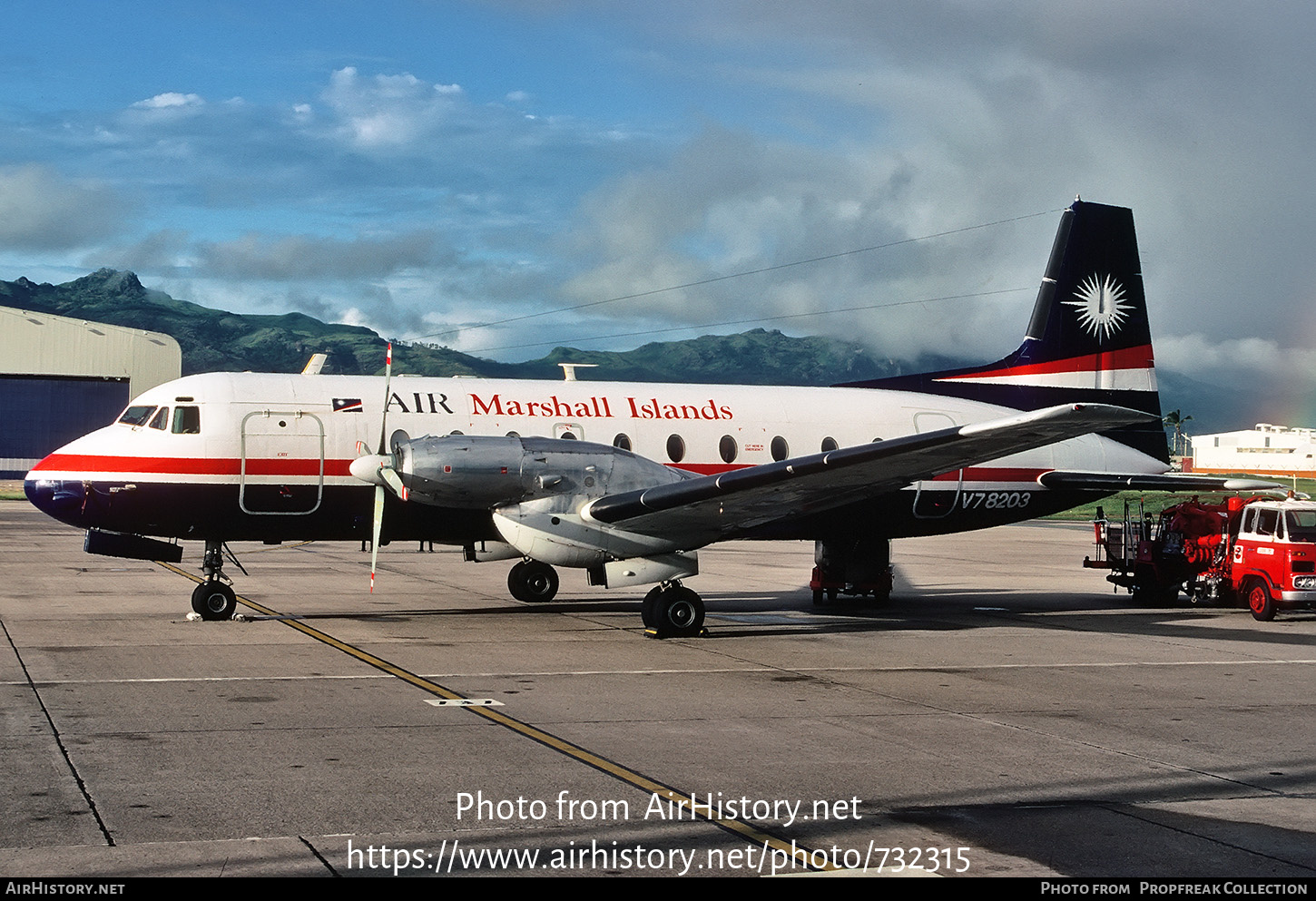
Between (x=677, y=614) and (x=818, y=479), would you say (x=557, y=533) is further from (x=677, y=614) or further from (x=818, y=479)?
(x=818, y=479)

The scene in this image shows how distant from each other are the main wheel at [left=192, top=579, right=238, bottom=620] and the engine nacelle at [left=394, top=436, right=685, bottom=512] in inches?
141

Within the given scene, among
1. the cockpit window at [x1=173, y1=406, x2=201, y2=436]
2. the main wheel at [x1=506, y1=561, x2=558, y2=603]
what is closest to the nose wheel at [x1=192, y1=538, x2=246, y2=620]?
the cockpit window at [x1=173, y1=406, x2=201, y2=436]

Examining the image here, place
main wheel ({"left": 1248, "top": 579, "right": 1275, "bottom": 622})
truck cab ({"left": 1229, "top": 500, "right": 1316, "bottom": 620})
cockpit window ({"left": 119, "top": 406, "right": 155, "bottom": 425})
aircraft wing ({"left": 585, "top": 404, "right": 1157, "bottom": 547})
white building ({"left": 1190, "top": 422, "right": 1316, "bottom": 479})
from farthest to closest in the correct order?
white building ({"left": 1190, "top": 422, "right": 1316, "bottom": 479}) < main wheel ({"left": 1248, "top": 579, "right": 1275, "bottom": 622}) < truck cab ({"left": 1229, "top": 500, "right": 1316, "bottom": 620}) < cockpit window ({"left": 119, "top": 406, "right": 155, "bottom": 425}) < aircraft wing ({"left": 585, "top": 404, "right": 1157, "bottom": 547})

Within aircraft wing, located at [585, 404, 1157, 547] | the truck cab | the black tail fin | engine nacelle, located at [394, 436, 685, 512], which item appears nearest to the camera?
aircraft wing, located at [585, 404, 1157, 547]

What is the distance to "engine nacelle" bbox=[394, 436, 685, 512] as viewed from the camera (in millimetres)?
16312

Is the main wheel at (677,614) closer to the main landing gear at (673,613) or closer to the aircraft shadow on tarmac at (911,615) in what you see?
the main landing gear at (673,613)

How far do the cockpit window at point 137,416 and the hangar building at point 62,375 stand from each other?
7268 cm

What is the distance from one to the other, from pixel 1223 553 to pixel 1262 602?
2086mm

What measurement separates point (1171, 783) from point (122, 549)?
14.7 metres

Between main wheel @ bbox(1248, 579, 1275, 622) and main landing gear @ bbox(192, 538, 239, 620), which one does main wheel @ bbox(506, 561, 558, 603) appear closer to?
main landing gear @ bbox(192, 538, 239, 620)

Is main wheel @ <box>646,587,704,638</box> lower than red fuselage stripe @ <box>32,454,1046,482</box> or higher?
lower

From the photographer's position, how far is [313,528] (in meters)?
18.2
